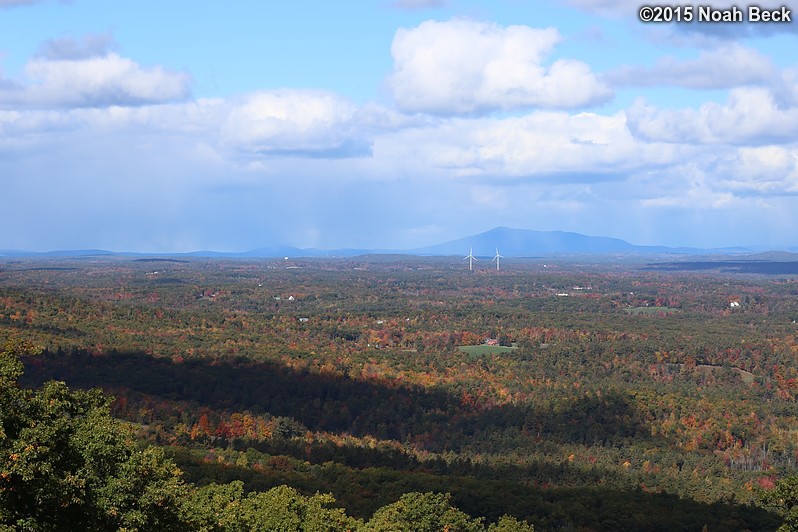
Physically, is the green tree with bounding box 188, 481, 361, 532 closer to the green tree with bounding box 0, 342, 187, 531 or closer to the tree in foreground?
the tree in foreground

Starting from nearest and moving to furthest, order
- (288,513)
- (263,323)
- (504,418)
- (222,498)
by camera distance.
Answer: (288,513) < (222,498) < (504,418) < (263,323)

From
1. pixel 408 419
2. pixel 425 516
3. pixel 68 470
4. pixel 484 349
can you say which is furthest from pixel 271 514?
pixel 484 349

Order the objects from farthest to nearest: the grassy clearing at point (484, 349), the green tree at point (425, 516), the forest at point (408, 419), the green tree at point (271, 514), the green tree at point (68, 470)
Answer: the grassy clearing at point (484, 349) < the green tree at point (425, 516) < the forest at point (408, 419) < the green tree at point (271, 514) < the green tree at point (68, 470)

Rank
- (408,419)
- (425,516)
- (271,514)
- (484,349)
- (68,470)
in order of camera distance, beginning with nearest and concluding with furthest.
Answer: (68,470), (271,514), (425,516), (408,419), (484,349)

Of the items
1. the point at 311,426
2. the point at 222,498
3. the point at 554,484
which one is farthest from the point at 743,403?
the point at 222,498

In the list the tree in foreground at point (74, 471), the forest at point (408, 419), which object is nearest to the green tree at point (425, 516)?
the forest at point (408, 419)

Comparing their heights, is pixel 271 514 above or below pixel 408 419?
above

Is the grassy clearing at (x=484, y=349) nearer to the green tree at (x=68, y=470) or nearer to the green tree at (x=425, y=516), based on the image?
the green tree at (x=425, y=516)

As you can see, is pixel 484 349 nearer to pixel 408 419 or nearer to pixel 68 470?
pixel 408 419

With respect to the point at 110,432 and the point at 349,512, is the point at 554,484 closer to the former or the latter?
the point at 349,512
